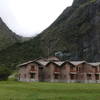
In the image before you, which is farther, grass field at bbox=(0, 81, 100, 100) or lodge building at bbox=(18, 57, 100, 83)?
lodge building at bbox=(18, 57, 100, 83)

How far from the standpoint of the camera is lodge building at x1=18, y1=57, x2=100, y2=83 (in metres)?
110

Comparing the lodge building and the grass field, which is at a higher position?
the lodge building

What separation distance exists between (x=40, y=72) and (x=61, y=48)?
81.5 meters

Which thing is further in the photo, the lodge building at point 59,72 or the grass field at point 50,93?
the lodge building at point 59,72

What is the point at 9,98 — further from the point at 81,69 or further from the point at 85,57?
the point at 85,57

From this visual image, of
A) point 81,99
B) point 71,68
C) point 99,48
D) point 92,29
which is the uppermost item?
point 92,29

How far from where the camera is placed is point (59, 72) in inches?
4375

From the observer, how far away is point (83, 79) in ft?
367

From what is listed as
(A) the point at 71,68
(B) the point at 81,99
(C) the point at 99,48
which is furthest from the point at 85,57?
(B) the point at 81,99

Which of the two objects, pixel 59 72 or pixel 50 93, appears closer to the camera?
pixel 50 93

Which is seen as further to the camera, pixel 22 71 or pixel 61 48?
pixel 61 48

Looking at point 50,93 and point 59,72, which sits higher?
point 59,72

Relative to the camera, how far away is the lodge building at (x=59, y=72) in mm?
109875

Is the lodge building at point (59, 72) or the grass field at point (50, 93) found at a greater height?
the lodge building at point (59, 72)
